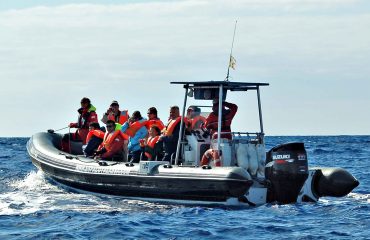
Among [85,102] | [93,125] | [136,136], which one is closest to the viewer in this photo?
[136,136]

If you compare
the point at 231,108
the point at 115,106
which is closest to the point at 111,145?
the point at 115,106

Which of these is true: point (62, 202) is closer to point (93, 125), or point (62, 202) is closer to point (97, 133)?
point (97, 133)

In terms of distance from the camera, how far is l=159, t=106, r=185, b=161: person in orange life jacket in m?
14.3

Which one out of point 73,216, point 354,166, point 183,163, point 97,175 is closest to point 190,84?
point 183,163

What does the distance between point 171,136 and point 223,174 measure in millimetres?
1729

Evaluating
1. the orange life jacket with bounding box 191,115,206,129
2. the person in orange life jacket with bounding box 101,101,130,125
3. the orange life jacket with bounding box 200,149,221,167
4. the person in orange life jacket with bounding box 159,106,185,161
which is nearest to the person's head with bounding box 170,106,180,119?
the person in orange life jacket with bounding box 159,106,185,161

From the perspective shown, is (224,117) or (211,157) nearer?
(211,157)

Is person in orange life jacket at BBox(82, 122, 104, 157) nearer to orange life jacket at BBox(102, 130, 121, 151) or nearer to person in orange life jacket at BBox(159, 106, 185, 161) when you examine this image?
orange life jacket at BBox(102, 130, 121, 151)

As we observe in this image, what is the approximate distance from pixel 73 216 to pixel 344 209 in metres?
3.96

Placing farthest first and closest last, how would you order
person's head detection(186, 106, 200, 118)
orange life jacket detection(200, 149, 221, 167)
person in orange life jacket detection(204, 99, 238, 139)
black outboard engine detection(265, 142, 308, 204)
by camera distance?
person's head detection(186, 106, 200, 118)
person in orange life jacket detection(204, 99, 238, 139)
orange life jacket detection(200, 149, 221, 167)
black outboard engine detection(265, 142, 308, 204)

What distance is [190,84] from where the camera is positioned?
14.1 m

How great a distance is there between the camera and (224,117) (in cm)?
1384

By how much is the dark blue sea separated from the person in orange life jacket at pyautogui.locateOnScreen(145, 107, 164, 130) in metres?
1.57

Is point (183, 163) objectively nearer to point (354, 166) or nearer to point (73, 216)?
point (73, 216)
